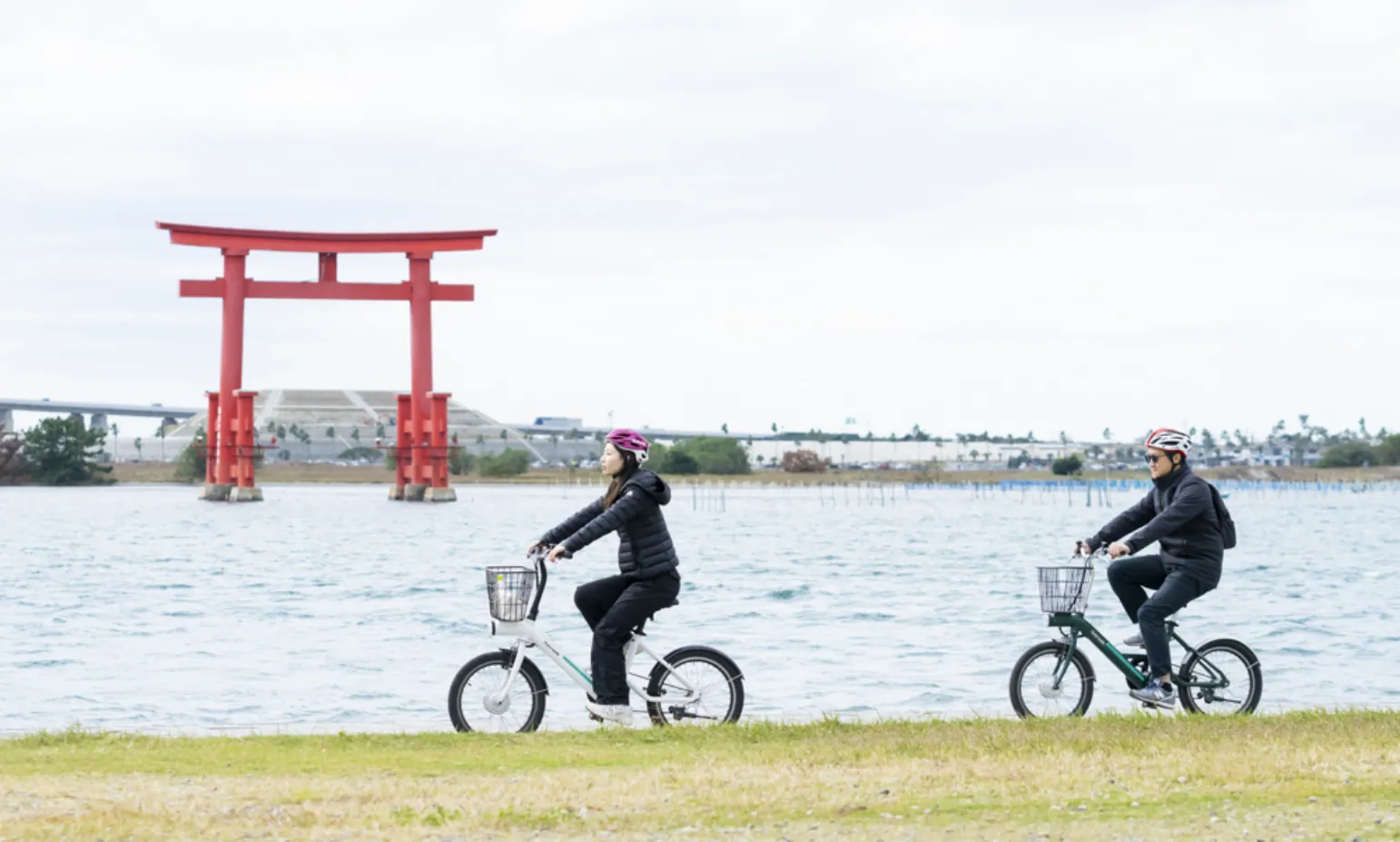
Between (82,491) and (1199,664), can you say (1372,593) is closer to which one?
(1199,664)

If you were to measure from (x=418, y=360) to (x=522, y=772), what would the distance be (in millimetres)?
63349

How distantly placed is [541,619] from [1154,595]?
1502 cm

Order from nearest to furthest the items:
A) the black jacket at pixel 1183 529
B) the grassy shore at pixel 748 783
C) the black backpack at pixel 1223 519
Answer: the grassy shore at pixel 748 783 → the black jacket at pixel 1183 529 → the black backpack at pixel 1223 519

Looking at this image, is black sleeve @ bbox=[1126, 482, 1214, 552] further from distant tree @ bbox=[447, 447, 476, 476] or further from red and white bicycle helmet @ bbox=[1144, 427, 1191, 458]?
distant tree @ bbox=[447, 447, 476, 476]

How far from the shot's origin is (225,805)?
6.61m

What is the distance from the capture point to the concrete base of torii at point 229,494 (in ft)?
253

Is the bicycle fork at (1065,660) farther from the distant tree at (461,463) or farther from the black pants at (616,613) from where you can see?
the distant tree at (461,463)

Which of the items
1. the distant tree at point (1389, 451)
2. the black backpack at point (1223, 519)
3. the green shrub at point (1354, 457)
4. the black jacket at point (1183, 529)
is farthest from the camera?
the green shrub at point (1354, 457)

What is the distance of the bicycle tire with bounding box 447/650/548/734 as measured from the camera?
8852 millimetres

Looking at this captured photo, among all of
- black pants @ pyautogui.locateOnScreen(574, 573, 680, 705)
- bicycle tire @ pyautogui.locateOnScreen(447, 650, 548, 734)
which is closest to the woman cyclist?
black pants @ pyautogui.locateOnScreen(574, 573, 680, 705)

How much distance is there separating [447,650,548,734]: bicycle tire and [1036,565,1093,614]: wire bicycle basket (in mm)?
2683

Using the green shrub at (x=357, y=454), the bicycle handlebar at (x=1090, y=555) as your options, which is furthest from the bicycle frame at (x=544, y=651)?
the green shrub at (x=357, y=454)

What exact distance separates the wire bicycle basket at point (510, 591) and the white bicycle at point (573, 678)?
0.12 meters

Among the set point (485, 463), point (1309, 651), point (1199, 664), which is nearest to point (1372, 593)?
point (1309, 651)
